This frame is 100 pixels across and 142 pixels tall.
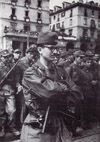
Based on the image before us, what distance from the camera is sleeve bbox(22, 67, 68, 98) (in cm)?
194

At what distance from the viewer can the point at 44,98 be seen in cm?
196

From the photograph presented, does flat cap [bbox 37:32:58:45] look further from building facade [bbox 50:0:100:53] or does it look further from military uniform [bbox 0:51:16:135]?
building facade [bbox 50:0:100:53]

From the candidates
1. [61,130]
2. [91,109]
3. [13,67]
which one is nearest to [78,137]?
[91,109]

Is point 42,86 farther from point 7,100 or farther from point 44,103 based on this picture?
point 7,100

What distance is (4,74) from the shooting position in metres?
4.00

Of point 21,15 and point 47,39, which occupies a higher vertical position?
point 21,15

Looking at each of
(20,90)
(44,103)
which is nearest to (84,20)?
(20,90)

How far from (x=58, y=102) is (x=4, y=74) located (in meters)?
2.10

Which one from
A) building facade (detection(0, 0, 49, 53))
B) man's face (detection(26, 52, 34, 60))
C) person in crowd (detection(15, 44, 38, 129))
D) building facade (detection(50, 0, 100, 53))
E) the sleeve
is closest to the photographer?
the sleeve

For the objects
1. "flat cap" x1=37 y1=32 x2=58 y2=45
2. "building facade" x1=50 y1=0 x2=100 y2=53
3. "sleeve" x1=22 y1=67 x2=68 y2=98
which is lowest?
"sleeve" x1=22 y1=67 x2=68 y2=98

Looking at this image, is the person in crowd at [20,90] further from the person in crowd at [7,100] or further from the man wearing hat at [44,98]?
the man wearing hat at [44,98]

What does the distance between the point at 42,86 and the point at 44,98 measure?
0.30ft

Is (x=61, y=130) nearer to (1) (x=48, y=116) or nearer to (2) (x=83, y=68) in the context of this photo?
(1) (x=48, y=116)

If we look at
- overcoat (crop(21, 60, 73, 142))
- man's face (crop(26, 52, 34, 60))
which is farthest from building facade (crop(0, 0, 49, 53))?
overcoat (crop(21, 60, 73, 142))
